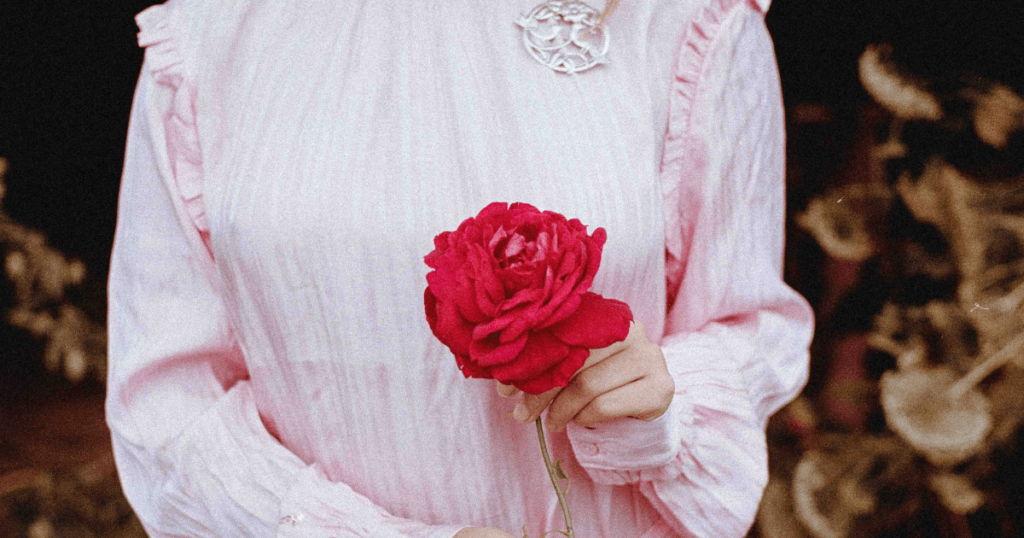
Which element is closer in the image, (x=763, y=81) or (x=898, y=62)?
(x=763, y=81)

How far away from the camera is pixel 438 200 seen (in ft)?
1.94

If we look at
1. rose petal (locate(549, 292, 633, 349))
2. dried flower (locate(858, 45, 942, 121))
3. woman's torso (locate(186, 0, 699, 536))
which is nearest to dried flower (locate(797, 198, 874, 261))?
dried flower (locate(858, 45, 942, 121))

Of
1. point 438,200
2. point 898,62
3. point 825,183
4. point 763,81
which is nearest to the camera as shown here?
point 438,200

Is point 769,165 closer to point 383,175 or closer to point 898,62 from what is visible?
point 383,175

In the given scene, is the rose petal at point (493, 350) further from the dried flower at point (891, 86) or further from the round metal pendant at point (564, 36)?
the dried flower at point (891, 86)

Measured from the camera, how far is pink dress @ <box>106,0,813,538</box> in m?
0.60

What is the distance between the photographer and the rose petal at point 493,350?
390 millimetres

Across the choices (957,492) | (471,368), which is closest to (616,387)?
(471,368)

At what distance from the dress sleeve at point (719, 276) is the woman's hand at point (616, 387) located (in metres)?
0.07

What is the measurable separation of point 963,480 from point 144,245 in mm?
1427

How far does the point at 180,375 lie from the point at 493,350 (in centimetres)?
42

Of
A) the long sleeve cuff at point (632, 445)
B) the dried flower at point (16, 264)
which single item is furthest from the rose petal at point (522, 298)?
the dried flower at point (16, 264)

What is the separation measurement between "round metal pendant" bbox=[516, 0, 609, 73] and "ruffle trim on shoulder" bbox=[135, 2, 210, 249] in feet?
0.98

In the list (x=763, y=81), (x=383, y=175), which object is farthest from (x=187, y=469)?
(x=763, y=81)
